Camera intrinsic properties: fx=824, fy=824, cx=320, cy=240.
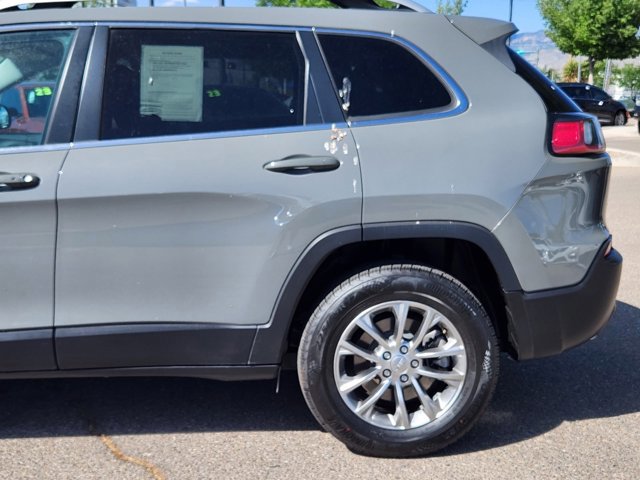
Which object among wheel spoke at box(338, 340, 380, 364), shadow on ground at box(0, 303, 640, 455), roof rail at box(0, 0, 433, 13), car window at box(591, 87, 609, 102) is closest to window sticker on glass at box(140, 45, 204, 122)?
roof rail at box(0, 0, 433, 13)

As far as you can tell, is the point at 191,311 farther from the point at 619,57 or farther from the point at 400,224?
the point at 619,57

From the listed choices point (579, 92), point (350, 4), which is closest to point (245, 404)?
point (350, 4)

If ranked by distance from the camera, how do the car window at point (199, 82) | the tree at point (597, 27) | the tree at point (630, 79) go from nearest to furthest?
the car window at point (199, 82)
the tree at point (597, 27)
the tree at point (630, 79)

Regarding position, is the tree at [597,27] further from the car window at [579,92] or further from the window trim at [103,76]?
the window trim at [103,76]

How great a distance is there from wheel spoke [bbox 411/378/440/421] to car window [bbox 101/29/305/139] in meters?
1.16

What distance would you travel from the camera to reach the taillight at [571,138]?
11.0ft

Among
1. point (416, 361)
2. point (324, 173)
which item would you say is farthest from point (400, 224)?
point (416, 361)

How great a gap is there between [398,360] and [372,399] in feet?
0.62

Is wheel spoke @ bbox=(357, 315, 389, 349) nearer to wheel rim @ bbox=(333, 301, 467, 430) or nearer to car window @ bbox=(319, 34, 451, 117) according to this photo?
wheel rim @ bbox=(333, 301, 467, 430)

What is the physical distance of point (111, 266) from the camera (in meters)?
3.15

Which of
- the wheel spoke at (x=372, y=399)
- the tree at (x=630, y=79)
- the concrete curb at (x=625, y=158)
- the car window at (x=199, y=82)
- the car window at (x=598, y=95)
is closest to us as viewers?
the car window at (x=199, y=82)

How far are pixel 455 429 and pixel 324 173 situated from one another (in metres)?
1.18

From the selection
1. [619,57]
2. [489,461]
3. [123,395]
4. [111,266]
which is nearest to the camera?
[111,266]

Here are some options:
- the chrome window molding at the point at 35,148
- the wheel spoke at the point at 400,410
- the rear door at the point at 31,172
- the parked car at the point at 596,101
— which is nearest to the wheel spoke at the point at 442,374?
the wheel spoke at the point at 400,410
